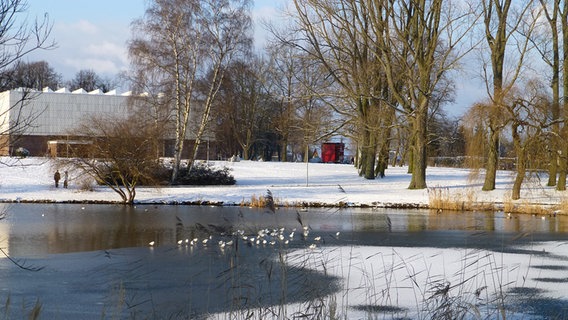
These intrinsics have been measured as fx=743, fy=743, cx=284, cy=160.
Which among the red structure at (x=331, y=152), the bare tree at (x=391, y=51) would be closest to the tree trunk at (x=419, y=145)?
the bare tree at (x=391, y=51)

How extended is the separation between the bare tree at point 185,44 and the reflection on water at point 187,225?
10690 millimetres

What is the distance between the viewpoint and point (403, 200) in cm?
3312

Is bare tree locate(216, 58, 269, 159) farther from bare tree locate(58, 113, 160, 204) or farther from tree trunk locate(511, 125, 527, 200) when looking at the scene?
tree trunk locate(511, 125, 527, 200)

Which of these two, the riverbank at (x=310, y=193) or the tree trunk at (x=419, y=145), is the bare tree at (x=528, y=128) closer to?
the riverbank at (x=310, y=193)

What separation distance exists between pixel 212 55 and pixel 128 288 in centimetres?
2932

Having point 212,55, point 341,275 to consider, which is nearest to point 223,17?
point 212,55

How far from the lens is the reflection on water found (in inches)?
734

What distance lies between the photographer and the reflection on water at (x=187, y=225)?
18.7 m

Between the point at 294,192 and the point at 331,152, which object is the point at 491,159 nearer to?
the point at 294,192

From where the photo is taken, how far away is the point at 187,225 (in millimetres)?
22609

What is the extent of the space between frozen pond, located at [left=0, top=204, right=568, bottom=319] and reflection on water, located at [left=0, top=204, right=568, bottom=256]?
73 millimetres

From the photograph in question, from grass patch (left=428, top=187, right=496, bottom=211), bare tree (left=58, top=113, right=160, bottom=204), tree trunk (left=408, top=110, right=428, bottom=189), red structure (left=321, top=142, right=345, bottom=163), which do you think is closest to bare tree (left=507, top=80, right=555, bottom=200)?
grass patch (left=428, top=187, right=496, bottom=211)

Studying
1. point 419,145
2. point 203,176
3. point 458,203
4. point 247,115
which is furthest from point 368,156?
point 247,115

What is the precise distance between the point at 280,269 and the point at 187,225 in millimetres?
9127
